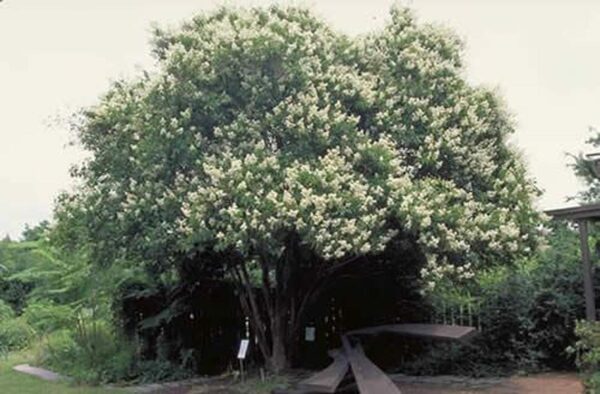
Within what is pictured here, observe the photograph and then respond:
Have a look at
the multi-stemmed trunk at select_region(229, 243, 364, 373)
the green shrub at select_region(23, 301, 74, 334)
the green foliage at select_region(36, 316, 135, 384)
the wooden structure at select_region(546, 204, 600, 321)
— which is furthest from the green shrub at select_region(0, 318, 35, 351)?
the wooden structure at select_region(546, 204, 600, 321)

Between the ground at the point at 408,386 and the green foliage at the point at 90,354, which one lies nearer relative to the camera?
the ground at the point at 408,386

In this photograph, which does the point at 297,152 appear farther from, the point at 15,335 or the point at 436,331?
the point at 15,335

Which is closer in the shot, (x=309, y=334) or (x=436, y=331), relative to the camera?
(x=436, y=331)

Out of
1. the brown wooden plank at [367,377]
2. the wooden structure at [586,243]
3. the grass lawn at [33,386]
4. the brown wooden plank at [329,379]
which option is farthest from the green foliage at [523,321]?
the grass lawn at [33,386]

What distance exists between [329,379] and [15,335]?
13.7 meters

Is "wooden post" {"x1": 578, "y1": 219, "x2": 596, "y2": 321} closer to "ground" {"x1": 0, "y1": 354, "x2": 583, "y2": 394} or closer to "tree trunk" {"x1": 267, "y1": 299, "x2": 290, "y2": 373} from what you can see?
"ground" {"x1": 0, "y1": 354, "x2": 583, "y2": 394}

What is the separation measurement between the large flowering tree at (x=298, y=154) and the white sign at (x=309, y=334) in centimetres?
233

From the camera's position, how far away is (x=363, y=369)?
8398 millimetres

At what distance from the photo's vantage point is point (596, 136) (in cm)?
1950

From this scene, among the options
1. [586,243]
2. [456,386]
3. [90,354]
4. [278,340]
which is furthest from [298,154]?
[90,354]

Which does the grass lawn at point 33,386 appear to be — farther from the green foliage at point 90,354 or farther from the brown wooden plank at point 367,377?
the brown wooden plank at point 367,377

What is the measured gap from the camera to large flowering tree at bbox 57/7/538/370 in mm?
8578

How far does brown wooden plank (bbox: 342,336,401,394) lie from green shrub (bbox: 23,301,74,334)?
7427 millimetres

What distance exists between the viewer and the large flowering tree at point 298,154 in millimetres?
8578
